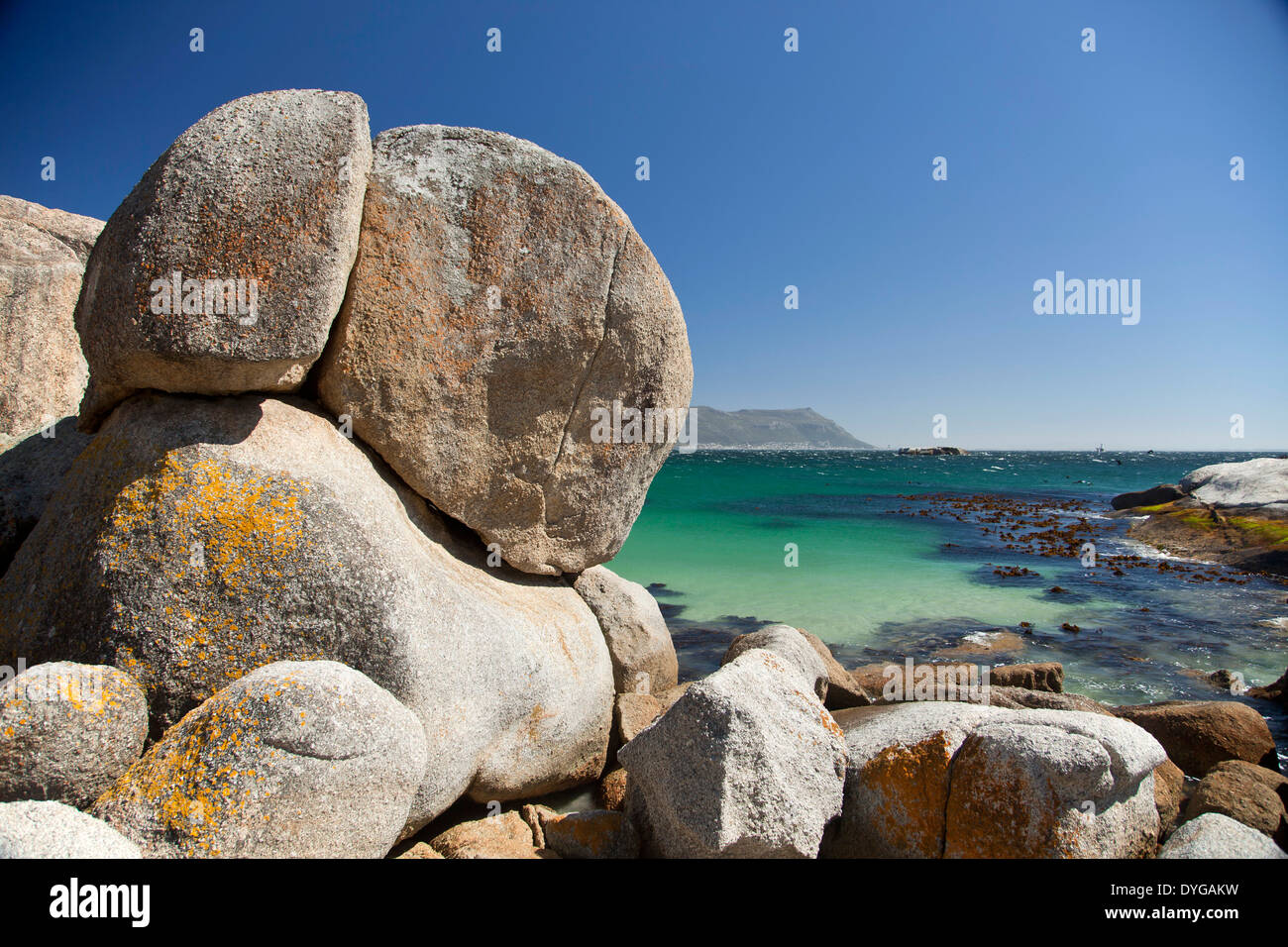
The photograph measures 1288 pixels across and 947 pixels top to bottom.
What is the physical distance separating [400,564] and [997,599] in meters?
14.3

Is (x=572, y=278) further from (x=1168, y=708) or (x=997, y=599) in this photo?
(x=997, y=599)

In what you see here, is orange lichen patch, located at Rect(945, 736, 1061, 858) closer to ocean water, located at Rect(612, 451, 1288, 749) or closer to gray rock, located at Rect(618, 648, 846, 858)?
gray rock, located at Rect(618, 648, 846, 858)

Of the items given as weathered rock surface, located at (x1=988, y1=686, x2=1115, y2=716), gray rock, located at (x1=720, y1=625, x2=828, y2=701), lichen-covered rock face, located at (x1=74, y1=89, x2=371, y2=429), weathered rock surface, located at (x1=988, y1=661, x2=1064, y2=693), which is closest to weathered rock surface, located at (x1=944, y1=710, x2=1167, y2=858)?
gray rock, located at (x1=720, y1=625, x2=828, y2=701)

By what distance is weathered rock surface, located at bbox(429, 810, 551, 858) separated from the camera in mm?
4211

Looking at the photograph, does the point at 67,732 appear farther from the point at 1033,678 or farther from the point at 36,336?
the point at 1033,678

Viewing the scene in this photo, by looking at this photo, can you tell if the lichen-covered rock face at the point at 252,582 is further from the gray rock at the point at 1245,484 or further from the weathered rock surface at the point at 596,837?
the gray rock at the point at 1245,484

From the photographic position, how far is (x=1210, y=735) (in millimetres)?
6625

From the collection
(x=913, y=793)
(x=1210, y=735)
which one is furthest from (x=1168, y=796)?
(x=913, y=793)

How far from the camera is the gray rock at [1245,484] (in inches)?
840

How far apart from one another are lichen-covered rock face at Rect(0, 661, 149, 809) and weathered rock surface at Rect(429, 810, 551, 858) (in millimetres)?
1832

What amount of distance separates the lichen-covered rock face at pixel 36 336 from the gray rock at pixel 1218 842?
31.3ft

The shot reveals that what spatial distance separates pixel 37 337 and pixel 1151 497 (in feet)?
Answer: 124

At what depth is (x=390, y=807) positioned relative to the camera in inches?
140

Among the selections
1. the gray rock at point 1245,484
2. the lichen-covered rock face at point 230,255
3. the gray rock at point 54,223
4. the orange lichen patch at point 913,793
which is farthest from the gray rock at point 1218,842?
the gray rock at point 1245,484
